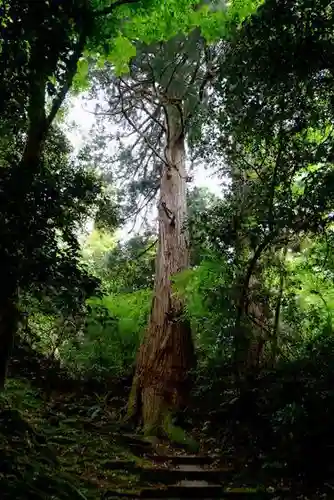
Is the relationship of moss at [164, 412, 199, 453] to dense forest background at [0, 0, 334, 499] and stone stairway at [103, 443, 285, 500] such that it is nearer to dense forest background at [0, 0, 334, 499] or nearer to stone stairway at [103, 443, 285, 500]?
dense forest background at [0, 0, 334, 499]

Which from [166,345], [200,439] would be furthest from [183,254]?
[200,439]

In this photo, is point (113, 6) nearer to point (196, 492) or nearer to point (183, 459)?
point (196, 492)

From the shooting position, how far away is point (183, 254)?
29.6 ft

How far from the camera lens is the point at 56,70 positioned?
3492mm

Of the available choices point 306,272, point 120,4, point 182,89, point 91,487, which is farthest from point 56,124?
point 91,487

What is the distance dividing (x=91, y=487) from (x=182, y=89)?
7607mm

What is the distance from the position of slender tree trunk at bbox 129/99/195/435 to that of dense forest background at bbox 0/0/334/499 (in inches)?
1.1

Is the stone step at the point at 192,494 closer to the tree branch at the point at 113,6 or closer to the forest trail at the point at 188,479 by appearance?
the forest trail at the point at 188,479

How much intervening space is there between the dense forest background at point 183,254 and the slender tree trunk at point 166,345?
0.10 ft

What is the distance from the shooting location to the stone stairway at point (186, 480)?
495 cm

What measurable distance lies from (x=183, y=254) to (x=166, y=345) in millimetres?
2032

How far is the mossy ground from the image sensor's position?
3896mm

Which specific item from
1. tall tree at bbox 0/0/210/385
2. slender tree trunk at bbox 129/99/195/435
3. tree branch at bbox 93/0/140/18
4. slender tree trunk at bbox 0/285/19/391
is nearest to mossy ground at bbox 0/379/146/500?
slender tree trunk at bbox 129/99/195/435

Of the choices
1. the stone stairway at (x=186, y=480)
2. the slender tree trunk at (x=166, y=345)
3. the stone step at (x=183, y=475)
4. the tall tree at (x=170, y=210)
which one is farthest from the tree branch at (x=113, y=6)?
the stone step at (x=183, y=475)
